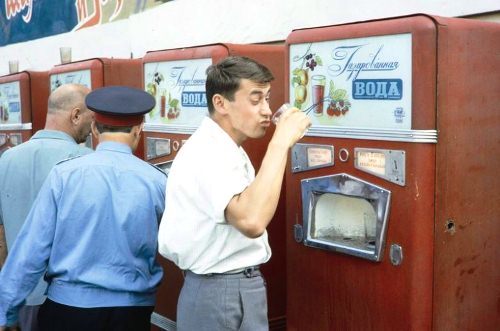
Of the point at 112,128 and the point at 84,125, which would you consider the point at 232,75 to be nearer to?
the point at 112,128

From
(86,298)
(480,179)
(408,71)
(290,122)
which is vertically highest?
(408,71)

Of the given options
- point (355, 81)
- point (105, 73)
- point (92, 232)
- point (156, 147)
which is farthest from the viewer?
point (105, 73)

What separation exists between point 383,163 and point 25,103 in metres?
3.31

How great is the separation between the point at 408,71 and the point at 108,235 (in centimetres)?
129

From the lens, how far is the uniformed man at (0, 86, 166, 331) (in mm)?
2639

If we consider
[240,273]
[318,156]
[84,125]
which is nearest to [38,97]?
[84,125]

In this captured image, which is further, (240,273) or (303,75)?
(303,75)

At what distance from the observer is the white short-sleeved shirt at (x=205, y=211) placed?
222cm

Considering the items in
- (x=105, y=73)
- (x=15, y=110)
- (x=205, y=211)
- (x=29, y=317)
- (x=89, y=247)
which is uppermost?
(x=105, y=73)

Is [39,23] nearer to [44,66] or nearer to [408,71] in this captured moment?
[44,66]

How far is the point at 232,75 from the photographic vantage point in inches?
91.0

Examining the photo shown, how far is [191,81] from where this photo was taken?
11.3 ft

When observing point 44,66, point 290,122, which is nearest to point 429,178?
point 290,122

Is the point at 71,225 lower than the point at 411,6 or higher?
lower
